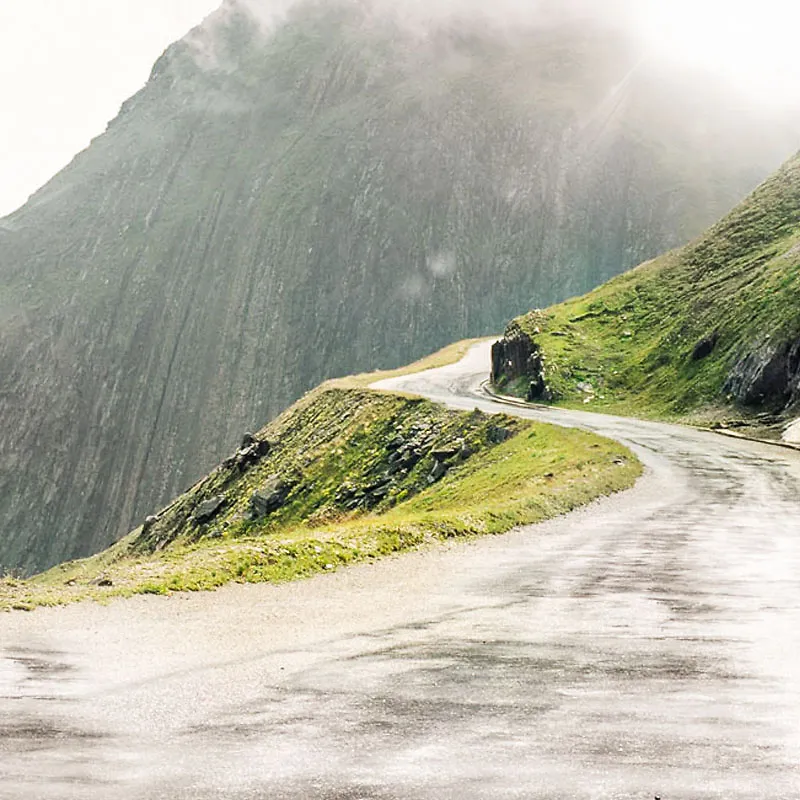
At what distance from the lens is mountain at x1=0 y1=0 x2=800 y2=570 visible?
5340 inches

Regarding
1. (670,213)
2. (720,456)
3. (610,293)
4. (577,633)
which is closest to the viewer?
(577,633)

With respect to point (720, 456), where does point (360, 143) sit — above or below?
above

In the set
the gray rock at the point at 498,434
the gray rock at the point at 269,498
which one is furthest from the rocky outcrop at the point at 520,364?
the gray rock at the point at 269,498

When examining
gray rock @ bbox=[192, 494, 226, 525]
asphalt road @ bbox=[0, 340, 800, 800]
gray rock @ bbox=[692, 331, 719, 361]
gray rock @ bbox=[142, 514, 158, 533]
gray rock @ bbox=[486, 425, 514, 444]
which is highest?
gray rock @ bbox=[692, 331, 719, 361]

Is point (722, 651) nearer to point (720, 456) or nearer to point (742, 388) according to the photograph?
point (720, 456)

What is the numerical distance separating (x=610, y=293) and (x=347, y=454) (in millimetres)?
33511

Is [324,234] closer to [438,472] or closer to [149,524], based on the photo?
[149,524]

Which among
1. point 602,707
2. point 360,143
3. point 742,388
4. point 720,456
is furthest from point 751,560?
point 360,143

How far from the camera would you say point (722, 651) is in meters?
8.15

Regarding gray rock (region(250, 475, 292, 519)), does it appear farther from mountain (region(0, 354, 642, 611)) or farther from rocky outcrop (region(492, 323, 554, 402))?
rocky outcrop (region(492, 323, 554, 402))

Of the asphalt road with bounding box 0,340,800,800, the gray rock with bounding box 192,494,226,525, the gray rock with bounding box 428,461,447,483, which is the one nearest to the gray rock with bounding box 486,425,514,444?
the gray rock with bounding box 428,461,447,483

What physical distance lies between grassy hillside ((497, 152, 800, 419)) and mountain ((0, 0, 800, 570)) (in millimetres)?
69003

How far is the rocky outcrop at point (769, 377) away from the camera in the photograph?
40312 mm

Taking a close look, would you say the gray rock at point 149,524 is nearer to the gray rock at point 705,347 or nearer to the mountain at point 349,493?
the mountain at point 349,493
